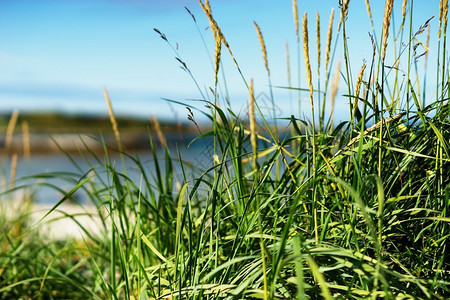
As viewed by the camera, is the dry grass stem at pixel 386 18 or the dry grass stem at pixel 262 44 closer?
the dry grass stem at pixel 386 18

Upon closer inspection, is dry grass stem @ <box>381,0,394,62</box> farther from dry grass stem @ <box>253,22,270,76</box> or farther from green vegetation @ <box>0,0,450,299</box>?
dry grass stem @ <box>253,22,270,76</box>

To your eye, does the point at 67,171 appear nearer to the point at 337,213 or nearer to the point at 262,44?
the point at 262,44

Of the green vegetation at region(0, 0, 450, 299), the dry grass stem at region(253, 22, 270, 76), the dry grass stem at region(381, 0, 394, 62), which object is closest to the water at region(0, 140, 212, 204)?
the green vegetation at region(0, 0, 450, 299)

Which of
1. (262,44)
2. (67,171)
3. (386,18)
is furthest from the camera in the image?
(67,171)

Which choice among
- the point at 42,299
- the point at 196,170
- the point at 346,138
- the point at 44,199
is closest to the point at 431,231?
the point at 346,138

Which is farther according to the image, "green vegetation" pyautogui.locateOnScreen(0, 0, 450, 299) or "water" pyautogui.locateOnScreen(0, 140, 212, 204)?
"water" pyautogui.locateOnScreen(0, 140, 212, 204)

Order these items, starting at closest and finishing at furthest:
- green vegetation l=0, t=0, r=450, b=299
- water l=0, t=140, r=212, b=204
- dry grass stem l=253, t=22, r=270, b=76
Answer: green vegetation l=0, t=0, r=450, b=299, dry grass stem l=253, t=22, r=270, b=76, water l=0, t=140, r=212, b=204

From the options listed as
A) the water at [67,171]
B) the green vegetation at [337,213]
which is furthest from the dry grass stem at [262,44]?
the water at [67,171]

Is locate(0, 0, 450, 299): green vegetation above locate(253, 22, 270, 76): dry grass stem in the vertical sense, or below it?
below

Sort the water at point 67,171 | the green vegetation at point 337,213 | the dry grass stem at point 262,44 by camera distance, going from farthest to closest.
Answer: the water at point 67,171 < the dry grass stem at point 262,44 < the green vegetation at point 337,213

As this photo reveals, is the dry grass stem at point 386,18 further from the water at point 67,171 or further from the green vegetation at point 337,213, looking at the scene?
the water at point 67,171

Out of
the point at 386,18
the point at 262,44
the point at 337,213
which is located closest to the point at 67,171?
the point at 262,44

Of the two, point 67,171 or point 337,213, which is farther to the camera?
point 67,171

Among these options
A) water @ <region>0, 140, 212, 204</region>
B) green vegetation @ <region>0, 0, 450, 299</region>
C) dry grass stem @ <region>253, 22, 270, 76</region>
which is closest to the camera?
green vegetation @ <region>0, 0, 450, 299</region>
